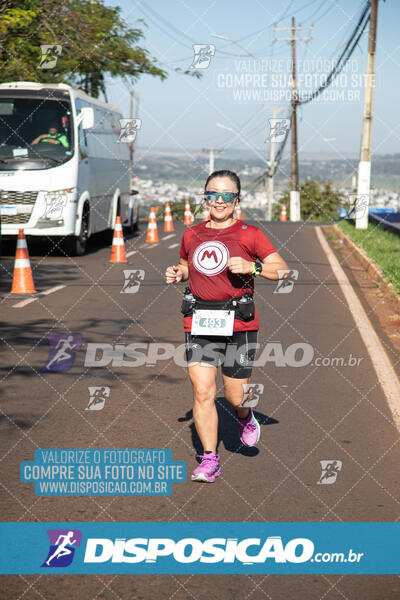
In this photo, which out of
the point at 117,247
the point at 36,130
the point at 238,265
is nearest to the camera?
the point at 238,265

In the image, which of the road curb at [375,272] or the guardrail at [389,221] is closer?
the road curb at [375,272]

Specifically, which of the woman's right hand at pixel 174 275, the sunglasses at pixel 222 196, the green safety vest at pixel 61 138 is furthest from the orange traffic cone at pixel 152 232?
the sunglasses at pixel 222 196

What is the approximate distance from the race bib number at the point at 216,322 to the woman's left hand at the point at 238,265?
1.05ft

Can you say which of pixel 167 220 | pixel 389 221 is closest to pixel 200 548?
pixel 167 220

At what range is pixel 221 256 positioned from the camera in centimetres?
498

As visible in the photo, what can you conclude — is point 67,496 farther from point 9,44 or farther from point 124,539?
point 9,44

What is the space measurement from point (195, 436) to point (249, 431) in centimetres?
58

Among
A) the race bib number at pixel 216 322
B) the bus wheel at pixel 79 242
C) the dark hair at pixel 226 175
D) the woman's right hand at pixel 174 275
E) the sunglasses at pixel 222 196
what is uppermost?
the dark hair at pixel 226 175

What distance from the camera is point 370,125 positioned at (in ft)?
86.6

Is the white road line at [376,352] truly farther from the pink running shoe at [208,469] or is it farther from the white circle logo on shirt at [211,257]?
the white circle logo on shirt at [211,257]

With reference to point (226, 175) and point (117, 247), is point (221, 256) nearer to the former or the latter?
point (226, 175)

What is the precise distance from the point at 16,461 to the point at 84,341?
12.9ft

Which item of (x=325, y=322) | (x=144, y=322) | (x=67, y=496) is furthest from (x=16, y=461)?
(x=325, y=322)

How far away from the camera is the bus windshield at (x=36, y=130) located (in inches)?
693
